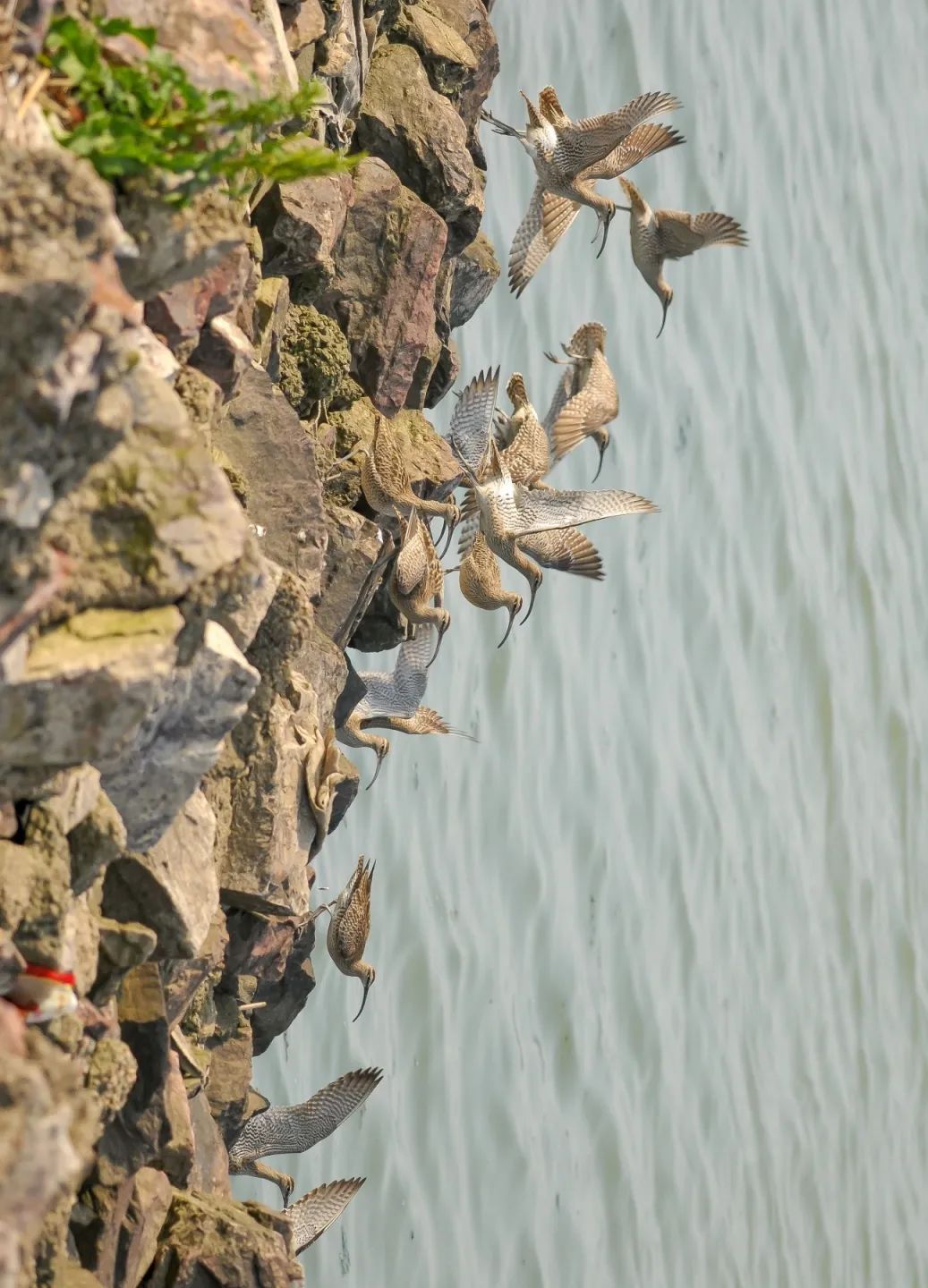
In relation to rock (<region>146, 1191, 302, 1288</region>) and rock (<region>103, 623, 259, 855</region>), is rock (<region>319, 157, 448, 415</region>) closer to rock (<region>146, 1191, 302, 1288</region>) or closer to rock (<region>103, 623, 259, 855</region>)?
rock (<region>146, 1191, 302, 1288</region>)

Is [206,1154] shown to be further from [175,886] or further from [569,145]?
[569,145]

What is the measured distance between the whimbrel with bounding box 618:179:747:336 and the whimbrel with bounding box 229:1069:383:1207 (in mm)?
3343

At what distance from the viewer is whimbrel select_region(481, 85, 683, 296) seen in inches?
249

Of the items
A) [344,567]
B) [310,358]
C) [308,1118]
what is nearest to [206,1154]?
[308,1118]

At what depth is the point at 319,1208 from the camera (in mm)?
6176

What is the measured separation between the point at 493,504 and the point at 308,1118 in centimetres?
226

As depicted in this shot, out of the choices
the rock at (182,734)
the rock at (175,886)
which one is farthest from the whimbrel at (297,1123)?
Answer: the rock at (182,734)

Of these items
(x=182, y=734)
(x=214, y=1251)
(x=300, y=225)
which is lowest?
(x=214, y=1251)

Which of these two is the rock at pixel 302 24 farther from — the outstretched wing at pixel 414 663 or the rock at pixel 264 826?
the outstretched wing at pixel 414 663

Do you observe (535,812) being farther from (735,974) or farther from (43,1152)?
(43,1152)

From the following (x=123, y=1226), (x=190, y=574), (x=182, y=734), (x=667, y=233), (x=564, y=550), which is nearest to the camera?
(x=190, y=574)

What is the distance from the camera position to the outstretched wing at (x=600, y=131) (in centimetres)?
614

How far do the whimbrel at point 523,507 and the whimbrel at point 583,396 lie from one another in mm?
495

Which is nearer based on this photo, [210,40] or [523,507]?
[210,40]
